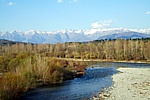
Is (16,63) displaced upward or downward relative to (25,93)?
upward

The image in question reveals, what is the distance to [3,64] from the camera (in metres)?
48.8

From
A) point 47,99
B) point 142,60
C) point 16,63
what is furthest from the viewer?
point 142,60

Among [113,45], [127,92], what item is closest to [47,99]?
[127,92]

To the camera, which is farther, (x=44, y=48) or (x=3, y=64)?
(x=44, y=48)

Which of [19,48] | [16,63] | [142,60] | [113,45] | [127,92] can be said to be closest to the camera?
[127,92]

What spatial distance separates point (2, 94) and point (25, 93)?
7265 mm

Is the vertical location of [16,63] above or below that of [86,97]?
above

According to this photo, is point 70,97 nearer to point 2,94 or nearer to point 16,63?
point 2,94

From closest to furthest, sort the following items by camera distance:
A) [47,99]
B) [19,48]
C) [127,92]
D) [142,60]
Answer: [47,99] → [127,92] → [142,60] → [19,48]

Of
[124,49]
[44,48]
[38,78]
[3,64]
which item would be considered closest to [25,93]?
[38,78]

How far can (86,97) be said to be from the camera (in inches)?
1138

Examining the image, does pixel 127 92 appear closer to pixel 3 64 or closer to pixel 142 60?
pixel 3 64

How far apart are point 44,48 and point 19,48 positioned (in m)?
17.1

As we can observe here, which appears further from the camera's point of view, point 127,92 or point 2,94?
point 127,92
